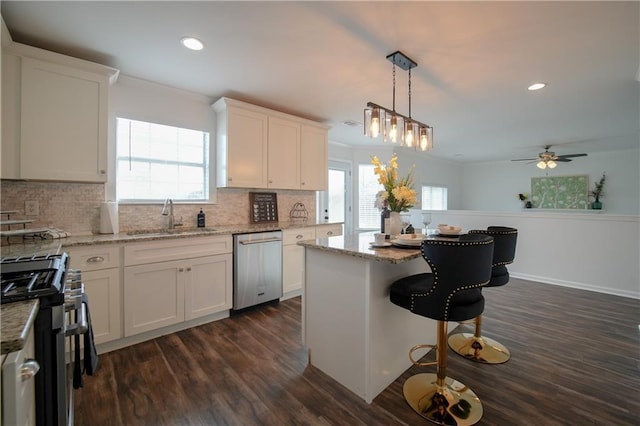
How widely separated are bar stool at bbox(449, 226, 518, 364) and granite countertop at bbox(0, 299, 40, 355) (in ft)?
8.07

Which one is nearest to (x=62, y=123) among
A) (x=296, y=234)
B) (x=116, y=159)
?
(x=116, y=159)

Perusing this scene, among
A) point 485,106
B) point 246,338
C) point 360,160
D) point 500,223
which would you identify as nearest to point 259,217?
point 246,338

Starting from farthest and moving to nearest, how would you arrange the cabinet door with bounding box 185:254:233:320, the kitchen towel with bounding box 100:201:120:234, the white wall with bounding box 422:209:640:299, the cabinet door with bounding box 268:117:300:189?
1. the white wall with bounding box 422:209:640:299
2. the cabinet door with bounding box 268:117:300:189
3. the cabinet door with bounding box 185:254:233:320
4. the kitchen towel with bounding box 100:201:120:234

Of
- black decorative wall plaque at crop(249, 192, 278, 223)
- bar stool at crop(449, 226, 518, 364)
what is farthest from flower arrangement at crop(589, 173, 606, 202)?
black decorative wall plaque at crop(249, 192, 278, 223)

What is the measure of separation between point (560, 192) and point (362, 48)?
7762 mm

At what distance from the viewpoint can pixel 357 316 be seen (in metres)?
1.84

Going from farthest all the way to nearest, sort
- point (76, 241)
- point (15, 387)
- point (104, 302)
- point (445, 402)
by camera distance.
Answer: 1. point (104, 302)
2. point (76, 241)
3. point (445, 402)
4. point (15, 387)

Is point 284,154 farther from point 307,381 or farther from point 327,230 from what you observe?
point 307,381

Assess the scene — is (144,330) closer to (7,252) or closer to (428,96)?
(7,252)

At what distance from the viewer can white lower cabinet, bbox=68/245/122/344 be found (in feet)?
7.22

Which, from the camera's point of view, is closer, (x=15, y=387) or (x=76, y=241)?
(x=15, y=387)

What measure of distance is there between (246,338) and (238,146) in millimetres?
2084

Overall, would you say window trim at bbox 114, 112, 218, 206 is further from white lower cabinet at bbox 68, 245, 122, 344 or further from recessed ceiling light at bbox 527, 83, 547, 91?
recessed ceiling light at bbox 527, 83, 547, 91

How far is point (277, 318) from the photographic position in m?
3.04
